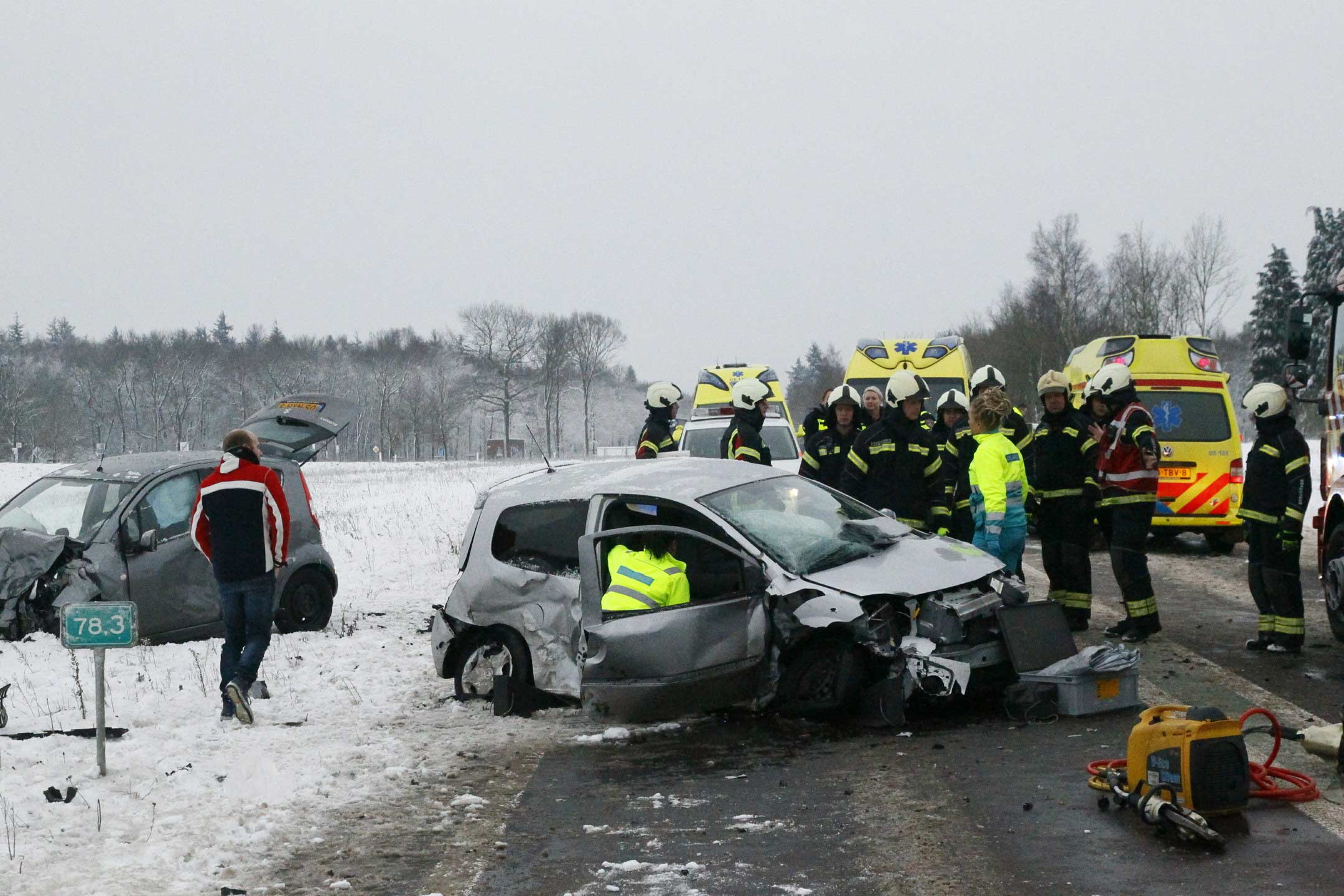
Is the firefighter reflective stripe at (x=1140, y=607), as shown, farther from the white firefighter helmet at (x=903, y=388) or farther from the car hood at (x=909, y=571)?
the white firefighter helmet at (x=903, y=388)

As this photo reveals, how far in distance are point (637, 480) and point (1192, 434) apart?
Result: 951 centimetres

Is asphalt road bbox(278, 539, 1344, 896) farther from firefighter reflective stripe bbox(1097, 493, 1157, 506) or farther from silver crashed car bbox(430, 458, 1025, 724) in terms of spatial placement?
firefighter reflective stripe bbox(1097, 493, 1157, 506)

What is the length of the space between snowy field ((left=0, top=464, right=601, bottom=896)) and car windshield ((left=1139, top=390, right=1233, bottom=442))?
30.5 ft

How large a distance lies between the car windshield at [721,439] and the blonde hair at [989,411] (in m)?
7.22

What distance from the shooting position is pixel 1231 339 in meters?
78.0

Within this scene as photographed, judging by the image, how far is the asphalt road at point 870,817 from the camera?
4.44 metres

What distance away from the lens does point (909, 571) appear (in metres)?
7.03

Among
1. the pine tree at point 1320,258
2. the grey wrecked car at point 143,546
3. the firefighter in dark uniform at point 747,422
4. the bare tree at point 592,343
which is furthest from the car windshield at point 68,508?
the bare tree at point 592,343

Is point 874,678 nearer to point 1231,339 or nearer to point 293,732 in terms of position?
point 293,732

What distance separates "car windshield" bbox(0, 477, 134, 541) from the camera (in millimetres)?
9789

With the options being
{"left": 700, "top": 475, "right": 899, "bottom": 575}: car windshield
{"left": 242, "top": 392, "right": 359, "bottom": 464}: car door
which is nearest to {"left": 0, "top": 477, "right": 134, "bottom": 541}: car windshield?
{"left": 242, "top": 392, "right": 359, "bottom": 464}: car door

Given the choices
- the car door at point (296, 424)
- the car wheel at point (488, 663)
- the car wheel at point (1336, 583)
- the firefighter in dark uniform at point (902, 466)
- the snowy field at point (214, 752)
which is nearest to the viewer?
the snowy field at point (214, 752)

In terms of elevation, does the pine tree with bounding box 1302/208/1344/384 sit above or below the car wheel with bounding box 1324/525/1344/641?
above

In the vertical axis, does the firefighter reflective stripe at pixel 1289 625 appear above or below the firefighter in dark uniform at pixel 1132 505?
below
